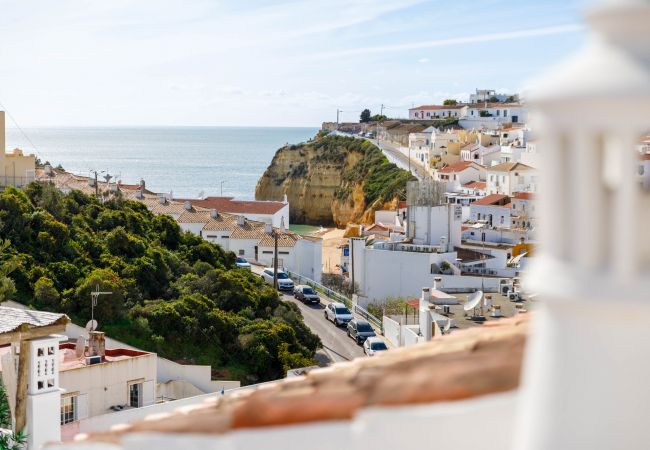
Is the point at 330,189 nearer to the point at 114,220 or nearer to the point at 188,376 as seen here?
the point at 114,220

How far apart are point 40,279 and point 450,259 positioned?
848 inches

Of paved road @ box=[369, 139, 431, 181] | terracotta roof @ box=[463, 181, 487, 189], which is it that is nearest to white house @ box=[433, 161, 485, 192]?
terracotta roof @ box=[463, 181, 487, 189]

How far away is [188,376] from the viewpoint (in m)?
21.5

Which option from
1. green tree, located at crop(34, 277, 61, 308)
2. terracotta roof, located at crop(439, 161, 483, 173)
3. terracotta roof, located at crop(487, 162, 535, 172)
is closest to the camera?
green tree, located at crop(34, 277, 61, 308)

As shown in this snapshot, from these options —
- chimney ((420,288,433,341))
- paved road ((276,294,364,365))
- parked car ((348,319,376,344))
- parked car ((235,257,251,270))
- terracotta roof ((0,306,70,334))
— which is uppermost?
terracotta roof ((0,306,70,334))

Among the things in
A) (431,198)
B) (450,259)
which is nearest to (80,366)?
(450,259)

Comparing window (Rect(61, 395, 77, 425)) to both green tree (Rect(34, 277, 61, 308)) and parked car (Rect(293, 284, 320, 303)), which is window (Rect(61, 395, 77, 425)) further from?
parked car (Rect(293, 284, 320, 303))

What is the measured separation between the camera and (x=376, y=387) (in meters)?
3.18

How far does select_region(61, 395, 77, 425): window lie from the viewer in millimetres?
15523

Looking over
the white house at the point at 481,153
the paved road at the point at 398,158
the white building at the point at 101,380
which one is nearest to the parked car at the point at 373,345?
the white building at the point at 101,380

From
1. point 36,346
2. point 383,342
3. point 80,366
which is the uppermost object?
point 36,346

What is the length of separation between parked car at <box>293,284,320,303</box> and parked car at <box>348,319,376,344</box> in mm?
5692

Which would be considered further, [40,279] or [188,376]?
[40,279]

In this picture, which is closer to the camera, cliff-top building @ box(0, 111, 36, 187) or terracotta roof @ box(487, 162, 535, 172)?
cliff-top building @ box(0, 111, 36, 187)
